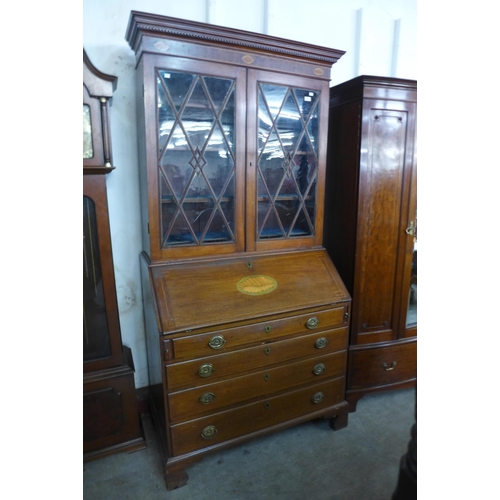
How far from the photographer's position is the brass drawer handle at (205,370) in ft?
5.08

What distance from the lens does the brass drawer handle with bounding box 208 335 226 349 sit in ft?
5.05

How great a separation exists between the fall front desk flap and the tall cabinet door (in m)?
0.30

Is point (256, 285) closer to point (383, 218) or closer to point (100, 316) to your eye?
point (100, 316)

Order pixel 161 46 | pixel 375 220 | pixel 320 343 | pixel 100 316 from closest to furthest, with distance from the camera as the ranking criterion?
pixel 161 46
pixel 100 316
pixel 320 343
pixel 375 220

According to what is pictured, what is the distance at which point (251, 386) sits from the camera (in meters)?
1.68

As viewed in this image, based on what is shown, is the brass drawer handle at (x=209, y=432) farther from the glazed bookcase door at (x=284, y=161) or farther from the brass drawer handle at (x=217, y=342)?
the glazed bookcase door at (x=284, y=161)

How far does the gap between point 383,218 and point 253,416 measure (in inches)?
51.0

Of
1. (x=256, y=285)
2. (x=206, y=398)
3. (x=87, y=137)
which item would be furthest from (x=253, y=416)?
(x=87, y=137)

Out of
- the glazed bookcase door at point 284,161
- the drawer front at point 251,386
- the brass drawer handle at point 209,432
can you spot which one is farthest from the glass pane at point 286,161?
the brass drawer handle at point 209,432

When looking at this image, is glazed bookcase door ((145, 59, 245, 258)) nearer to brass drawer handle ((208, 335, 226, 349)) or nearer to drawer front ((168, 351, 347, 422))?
brass drawer handle ((208, 335, 226, 349))

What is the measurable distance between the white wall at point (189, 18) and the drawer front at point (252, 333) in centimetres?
70
